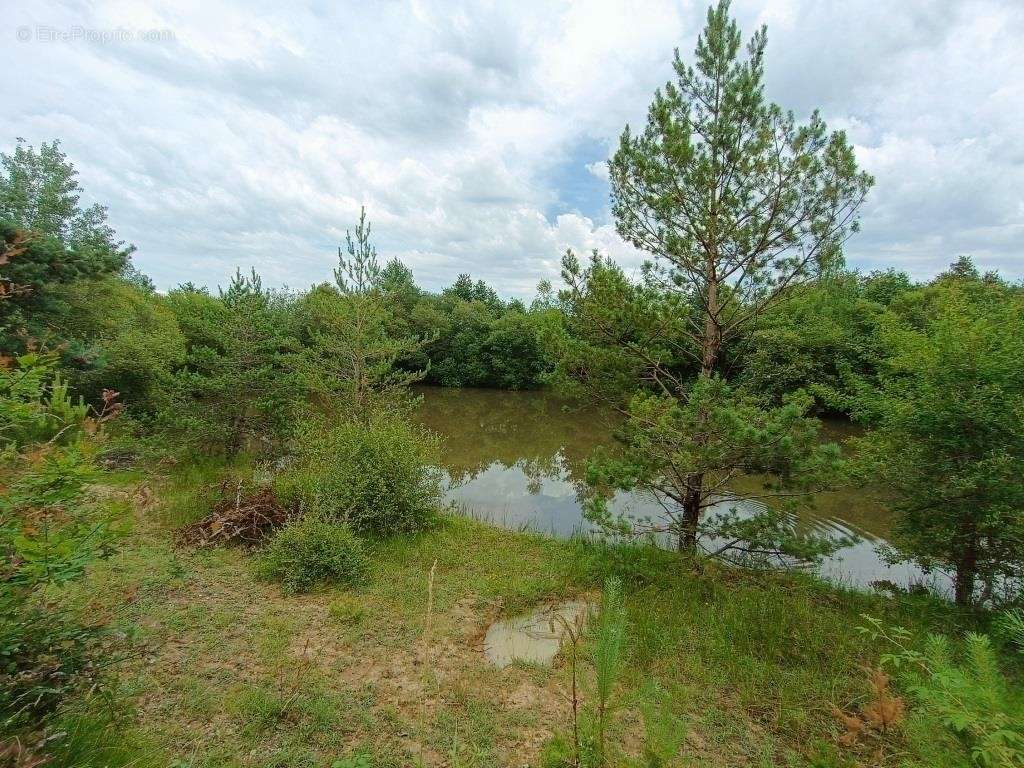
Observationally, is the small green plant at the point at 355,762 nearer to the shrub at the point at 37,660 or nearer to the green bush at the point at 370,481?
the shrub at the point at 37,660

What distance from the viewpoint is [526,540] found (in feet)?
21.9

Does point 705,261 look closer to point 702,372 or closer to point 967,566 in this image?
point 702,372

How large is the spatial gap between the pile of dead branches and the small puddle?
125 inches

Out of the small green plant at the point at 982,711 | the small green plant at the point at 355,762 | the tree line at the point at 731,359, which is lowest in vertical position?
the small green plant at the point at 355,762

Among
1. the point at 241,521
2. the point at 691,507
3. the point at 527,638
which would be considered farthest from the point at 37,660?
the point at 691,507

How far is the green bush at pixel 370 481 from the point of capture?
6.09m

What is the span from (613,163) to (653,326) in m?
2.17

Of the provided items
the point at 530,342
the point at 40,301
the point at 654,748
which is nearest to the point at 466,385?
the point at 530,342

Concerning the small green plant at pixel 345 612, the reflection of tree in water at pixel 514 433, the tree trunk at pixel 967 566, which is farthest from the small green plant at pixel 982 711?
the reflection of tree in water at pixel 514 433

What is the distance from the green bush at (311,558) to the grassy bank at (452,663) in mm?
192

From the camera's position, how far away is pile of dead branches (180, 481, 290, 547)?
221 inches

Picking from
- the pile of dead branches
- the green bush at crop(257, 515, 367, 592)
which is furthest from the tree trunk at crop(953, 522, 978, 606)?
the pile of dead branches

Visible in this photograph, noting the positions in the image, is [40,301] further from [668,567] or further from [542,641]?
[668,567]

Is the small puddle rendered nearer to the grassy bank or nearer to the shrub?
the grassy bank
